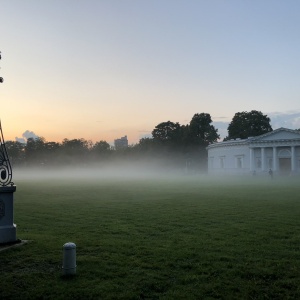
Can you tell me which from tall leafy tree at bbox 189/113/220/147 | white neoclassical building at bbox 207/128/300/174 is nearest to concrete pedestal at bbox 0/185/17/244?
white neoclassical building at bbox 207/128/300/174

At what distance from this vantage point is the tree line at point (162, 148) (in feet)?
363

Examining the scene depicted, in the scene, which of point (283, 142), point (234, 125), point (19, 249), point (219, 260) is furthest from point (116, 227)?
point (234, 125)

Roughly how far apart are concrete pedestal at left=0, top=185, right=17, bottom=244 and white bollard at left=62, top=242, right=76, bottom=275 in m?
3.51

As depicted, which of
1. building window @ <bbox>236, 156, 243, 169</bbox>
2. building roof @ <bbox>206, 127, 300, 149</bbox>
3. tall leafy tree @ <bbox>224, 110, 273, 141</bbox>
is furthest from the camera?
tall leafy tree @ <bbox>224, 110, 273, 141</bbox>

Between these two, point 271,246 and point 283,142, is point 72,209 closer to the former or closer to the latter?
point 271,246

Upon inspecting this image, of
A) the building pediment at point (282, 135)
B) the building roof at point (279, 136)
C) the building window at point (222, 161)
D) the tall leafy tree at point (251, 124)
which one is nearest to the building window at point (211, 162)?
the building window at point (222, 161)

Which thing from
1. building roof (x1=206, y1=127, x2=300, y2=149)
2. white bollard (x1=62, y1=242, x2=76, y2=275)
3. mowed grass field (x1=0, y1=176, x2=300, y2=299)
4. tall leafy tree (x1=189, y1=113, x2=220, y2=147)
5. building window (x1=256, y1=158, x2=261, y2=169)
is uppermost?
tall leafy tree (x1=189, y1=113, x2=220, y2=147)

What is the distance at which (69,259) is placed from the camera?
7305mm

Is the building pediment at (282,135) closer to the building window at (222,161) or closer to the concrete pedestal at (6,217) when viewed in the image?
the building window at (222,161)

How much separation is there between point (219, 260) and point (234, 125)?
356ft

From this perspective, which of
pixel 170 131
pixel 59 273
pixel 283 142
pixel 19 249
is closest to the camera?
pixel 59 273

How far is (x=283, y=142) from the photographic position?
74750mm

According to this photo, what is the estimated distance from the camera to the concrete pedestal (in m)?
10.0

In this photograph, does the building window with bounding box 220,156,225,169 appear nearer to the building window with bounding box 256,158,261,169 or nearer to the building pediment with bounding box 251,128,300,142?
the building window with bounding box 256,158,261,169
